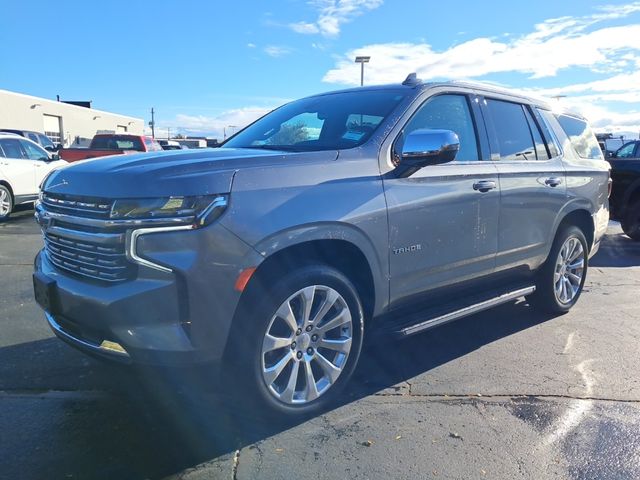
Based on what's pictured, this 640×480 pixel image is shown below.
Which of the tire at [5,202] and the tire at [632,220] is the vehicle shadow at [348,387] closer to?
the tire at [632,220]

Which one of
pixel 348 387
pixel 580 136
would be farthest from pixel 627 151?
pixel 348 387

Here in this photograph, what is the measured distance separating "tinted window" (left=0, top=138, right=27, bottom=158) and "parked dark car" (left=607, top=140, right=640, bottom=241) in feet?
38.3

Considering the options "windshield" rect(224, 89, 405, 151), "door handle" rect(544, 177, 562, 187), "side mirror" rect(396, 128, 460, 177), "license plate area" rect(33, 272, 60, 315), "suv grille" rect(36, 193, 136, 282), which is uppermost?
"windshield" rect(224, 89, 405, 151)

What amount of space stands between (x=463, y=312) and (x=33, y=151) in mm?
11257

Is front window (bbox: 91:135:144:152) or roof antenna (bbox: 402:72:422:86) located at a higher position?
roof antenna (bbox: 402:72:422:86)

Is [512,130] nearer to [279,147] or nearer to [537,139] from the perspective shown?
[537,139]

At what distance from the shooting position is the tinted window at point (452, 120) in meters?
3.86

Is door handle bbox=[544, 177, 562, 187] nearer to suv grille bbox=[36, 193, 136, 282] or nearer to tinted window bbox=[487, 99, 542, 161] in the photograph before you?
tinted window bbox=[487, 99, 542, 161]

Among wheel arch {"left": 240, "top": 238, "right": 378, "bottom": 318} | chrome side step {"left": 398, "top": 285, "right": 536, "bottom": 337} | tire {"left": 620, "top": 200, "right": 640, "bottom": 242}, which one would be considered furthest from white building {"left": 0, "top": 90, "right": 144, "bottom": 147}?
wheel arch {"left": 240, "top": 238, "right": 378, "bottom": 318}

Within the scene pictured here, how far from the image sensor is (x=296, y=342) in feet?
10.4

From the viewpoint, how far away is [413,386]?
12.3 ft

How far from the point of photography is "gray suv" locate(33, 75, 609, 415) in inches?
106

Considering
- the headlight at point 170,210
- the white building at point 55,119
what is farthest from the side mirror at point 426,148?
the white building at point 55,119

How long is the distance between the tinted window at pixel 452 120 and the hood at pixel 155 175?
121cm
